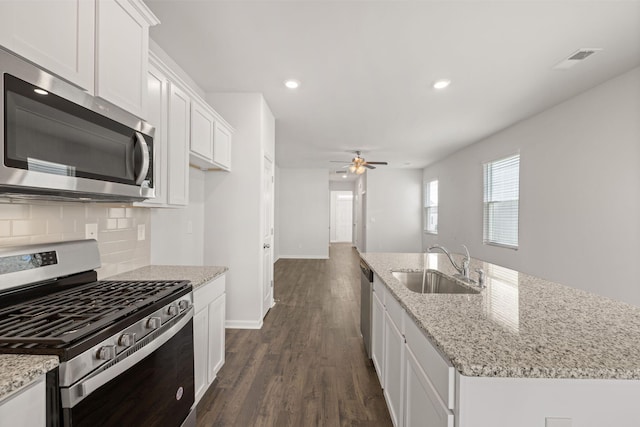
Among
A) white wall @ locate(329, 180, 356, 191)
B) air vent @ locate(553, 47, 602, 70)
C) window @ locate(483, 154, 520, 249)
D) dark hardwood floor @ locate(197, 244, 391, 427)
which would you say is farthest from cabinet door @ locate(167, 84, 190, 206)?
white wall @ locate(329, 180, 356, 191)

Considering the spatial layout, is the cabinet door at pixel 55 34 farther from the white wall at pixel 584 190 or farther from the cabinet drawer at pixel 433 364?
the white wall at pixel 584 190

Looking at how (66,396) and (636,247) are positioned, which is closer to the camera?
(66,396)

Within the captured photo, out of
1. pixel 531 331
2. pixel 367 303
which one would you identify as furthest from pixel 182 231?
pixel 531 331

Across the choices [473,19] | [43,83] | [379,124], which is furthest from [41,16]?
[379,124]

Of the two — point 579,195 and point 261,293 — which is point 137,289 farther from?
point 579,195

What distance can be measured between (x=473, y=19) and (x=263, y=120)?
2288mm

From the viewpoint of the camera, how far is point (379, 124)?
4629 mm

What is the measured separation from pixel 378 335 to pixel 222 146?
7.68ft

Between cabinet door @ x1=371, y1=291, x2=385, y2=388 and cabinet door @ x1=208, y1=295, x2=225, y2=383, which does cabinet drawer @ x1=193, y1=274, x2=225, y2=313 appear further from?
cabinet door @ x1=371, y1=291, x2=385, y2=388

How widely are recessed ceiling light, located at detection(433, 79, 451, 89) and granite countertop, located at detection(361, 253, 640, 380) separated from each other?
89.6 inches

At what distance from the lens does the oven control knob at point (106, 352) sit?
970mm

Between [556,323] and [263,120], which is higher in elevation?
[263,120]

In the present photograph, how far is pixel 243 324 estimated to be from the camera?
3.38 metres

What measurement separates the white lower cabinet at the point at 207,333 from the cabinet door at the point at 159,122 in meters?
0.69
